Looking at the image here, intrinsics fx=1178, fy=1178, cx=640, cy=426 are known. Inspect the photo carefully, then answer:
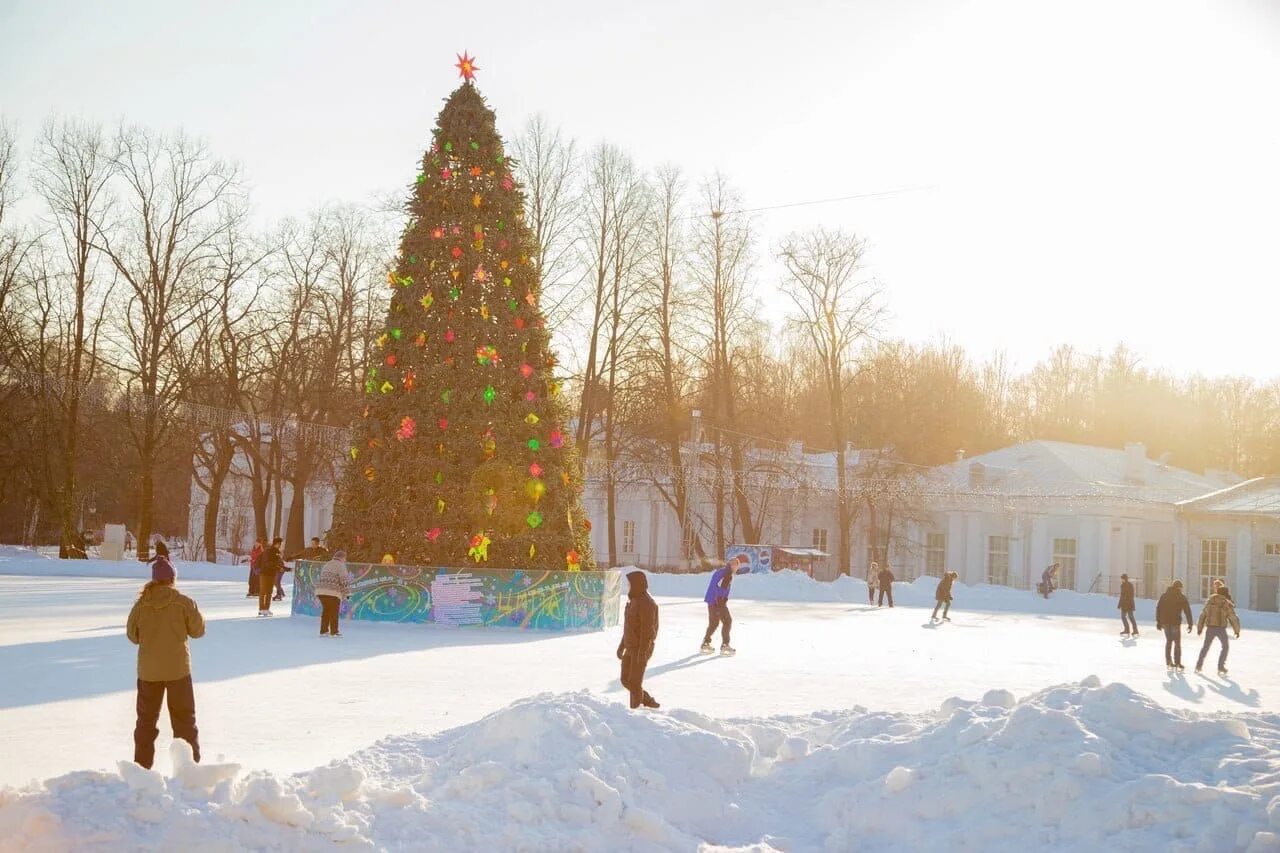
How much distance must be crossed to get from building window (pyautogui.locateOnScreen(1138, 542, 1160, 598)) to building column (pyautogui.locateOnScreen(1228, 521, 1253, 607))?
222 inches

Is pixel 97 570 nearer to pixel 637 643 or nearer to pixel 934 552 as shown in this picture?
pixel 637 643

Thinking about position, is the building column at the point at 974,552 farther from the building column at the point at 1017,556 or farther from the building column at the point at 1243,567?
the building column at the point at 1243,567

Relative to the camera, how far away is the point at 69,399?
3947 centimetres

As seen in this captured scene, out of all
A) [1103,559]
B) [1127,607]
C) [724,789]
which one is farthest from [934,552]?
[724,789]

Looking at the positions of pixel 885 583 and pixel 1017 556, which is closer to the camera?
pixel 885 583

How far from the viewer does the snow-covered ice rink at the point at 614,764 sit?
20.9ft

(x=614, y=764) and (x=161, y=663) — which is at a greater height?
(x=161, y=663)

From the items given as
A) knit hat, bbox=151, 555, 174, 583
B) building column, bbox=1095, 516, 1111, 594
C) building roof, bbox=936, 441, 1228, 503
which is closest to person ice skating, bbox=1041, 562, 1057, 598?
building column, bbox=1095, 516, 1111, 594

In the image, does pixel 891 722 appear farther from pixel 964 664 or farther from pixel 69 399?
pixel 69 399

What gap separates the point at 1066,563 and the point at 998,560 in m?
3.53

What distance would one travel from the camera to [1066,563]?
49312 mm

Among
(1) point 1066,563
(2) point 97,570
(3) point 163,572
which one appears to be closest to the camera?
(3) point 163,572

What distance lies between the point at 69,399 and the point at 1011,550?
37880 millimetres

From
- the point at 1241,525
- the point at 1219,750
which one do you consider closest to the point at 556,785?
the point at 1219,750
